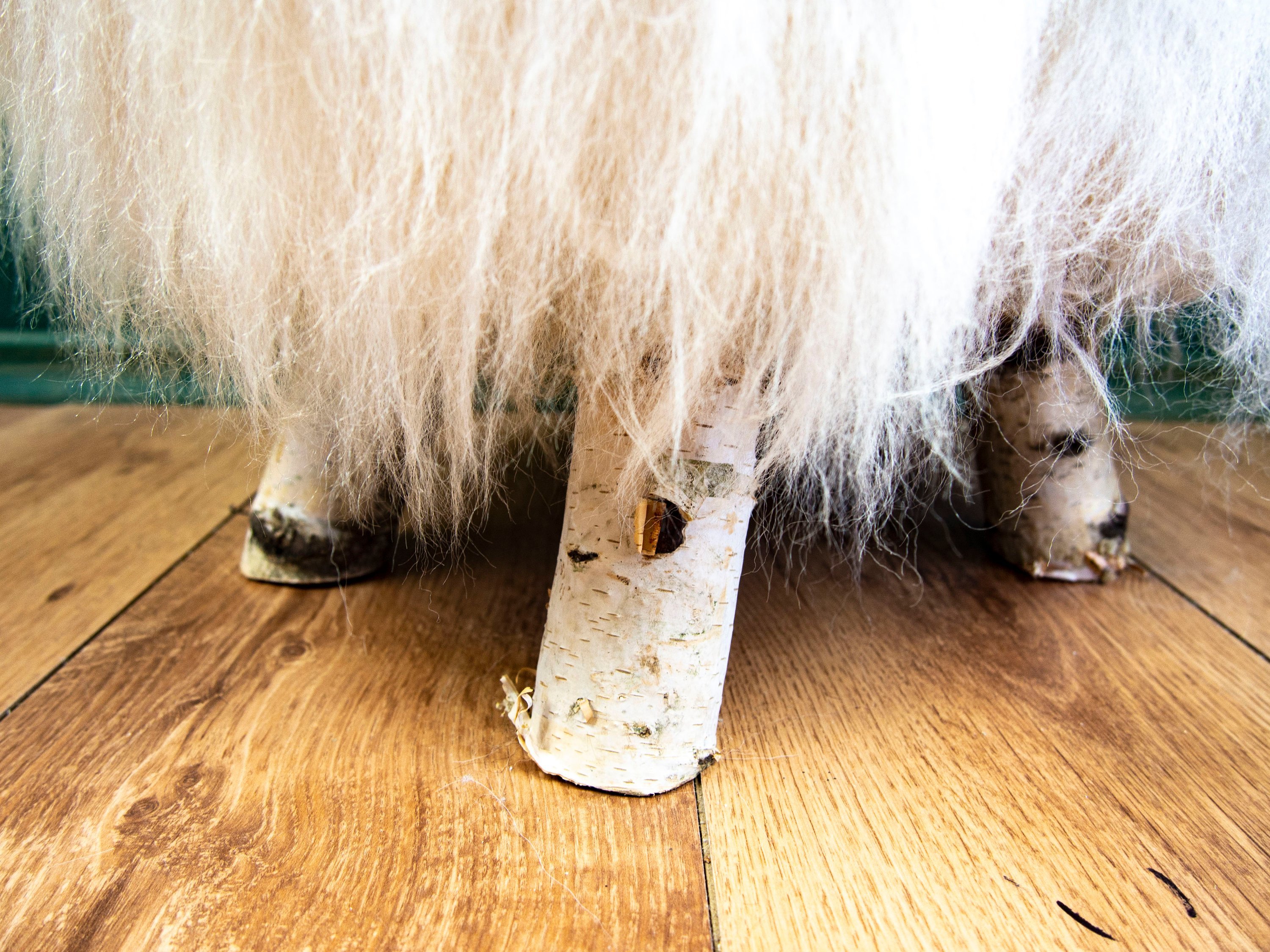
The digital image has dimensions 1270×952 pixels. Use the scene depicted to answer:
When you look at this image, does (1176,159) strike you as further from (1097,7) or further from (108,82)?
(108,82)

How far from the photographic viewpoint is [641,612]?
1.50 feet

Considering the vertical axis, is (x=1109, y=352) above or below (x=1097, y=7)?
below

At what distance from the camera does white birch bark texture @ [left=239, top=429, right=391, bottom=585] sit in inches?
26.3

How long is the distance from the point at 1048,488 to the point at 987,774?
0.98 ft

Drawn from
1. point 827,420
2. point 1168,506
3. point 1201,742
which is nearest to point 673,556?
point 827,420

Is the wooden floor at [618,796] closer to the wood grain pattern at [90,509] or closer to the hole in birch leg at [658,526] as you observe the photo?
the wood grain pattern at [90,509]

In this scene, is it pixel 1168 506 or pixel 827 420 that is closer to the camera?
pixel 827 420

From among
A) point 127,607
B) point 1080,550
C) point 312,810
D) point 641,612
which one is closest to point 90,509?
point 127,607

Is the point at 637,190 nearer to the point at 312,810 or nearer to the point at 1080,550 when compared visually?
the point at 312,810

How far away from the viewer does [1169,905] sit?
42 cm

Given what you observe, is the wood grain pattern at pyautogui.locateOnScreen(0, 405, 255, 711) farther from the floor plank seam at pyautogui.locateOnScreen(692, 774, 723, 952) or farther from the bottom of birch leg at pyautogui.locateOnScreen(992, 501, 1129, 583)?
the bottom of birch leg at pyautogui.locateOnScreen(992, 501, 1129, 583)

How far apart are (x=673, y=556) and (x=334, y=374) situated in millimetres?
179

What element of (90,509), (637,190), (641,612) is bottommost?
(90,509)

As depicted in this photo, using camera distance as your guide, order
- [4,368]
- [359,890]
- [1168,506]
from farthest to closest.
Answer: [4,368], [1168,506], [359,890]
